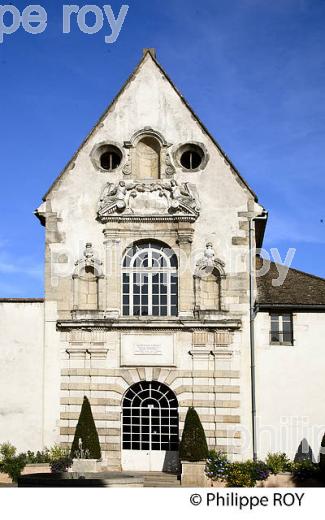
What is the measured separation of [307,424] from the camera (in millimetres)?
28516

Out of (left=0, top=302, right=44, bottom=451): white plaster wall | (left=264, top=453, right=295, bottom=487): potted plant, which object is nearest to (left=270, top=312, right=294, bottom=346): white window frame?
(left=264, top=453, right=295, bottom=487): potted plant

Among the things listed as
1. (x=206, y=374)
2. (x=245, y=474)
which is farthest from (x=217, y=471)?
(x=206, y=374)

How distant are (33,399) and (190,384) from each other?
5624 millimetres

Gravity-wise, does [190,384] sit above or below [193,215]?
below

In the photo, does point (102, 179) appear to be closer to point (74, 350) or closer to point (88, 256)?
point (88, 256)

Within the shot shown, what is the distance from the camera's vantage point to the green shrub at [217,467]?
26047mm

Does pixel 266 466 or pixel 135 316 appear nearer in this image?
pixel 266 466

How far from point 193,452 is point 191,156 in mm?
10909

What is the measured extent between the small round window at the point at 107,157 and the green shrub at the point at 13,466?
35.8 feet

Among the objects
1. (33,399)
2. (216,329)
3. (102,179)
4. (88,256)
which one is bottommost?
(33,399)

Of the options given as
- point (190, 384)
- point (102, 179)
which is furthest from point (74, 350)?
point (102, 179)

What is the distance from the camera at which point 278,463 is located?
2655 cm

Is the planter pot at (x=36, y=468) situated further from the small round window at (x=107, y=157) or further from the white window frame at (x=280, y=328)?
the small round window at (x=107, y=157)

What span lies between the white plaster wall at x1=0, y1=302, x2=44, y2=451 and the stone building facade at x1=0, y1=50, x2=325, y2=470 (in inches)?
1.4
